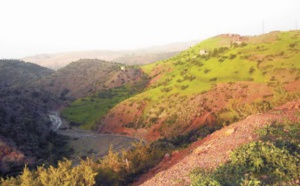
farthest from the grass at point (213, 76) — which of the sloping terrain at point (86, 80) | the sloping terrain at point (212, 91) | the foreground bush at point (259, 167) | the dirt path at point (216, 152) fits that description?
the foreground bush at point (259, 167)

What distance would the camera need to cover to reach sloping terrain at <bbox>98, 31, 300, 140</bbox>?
51.9 m

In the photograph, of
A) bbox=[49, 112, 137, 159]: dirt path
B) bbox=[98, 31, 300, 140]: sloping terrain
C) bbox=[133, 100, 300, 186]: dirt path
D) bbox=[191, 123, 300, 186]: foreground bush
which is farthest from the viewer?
bbox=[98, 31, 300, 140]: sloping terrain

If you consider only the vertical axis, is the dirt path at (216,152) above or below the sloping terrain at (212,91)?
above

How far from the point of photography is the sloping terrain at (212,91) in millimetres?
51938

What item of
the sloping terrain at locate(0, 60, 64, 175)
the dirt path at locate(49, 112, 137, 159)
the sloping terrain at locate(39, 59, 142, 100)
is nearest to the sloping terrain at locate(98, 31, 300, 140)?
the dirt path at locate(49, 112, 137, 159)

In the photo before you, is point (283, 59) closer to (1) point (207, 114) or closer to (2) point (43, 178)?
(1) point (207, 114)

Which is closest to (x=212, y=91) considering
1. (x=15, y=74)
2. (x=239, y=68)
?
(x=239, y=68)

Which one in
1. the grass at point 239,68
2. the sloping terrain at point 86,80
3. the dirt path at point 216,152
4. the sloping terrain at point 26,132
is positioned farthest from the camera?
the sloping terrain at point 86,80

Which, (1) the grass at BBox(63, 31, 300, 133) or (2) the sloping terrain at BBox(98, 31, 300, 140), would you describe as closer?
(2) the sloping terrain at BBox(98, 31, 300, 140)

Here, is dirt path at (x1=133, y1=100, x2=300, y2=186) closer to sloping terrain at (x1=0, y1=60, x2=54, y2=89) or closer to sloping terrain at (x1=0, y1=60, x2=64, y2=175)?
sloping terrain at (x1=0, y1=60, x2=64, y2=175)

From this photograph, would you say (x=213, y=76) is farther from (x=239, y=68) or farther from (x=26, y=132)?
(x=26, y=132)

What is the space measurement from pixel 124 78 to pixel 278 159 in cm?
9105

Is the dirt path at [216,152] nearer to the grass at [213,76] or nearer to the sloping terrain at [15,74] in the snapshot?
the grass at [213,76]

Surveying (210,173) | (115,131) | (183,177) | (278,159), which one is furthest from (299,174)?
(115,131)
